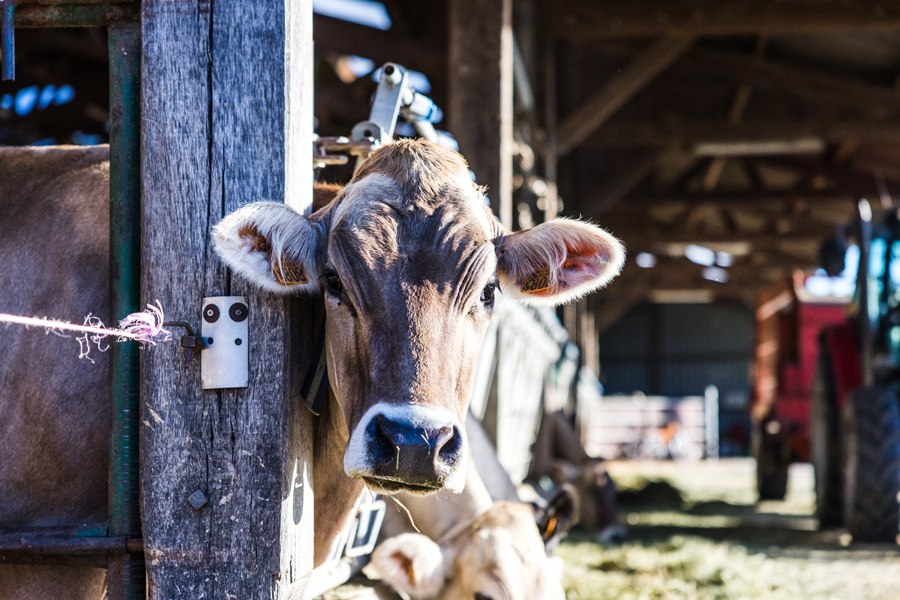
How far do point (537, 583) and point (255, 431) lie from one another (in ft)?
4.02

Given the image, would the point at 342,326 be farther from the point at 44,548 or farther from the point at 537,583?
the point at 537,583

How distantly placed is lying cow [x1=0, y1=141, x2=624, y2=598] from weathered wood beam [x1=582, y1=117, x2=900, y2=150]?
24.0ft

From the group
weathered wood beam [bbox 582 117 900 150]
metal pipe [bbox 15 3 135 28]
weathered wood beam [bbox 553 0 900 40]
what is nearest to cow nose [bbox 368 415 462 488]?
metal pipe [bbox 15 3 135 28]

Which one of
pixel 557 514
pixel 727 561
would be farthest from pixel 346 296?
pixel 727 561

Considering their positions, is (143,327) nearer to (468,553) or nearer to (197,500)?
(197,500)

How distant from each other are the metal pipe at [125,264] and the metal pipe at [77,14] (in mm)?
20

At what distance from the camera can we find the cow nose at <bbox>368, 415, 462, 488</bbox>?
1.64 metres

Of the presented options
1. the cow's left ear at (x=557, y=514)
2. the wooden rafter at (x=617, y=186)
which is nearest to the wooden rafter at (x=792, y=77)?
the wooden rafter at (x=617, y=186)

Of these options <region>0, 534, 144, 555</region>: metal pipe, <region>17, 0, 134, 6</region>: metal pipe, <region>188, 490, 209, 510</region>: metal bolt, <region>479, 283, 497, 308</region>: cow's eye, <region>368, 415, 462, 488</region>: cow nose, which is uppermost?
<region>17, 0, 134, 6</region>: metal pipe

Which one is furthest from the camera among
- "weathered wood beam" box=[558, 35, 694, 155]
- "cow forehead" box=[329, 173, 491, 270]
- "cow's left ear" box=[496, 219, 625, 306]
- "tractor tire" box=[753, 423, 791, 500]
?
"tractor tire" box=[753, 423, 791, 500]

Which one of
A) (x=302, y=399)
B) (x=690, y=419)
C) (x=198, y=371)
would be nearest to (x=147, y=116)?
(x=198, y=371)

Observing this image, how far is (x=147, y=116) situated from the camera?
5.77 feet

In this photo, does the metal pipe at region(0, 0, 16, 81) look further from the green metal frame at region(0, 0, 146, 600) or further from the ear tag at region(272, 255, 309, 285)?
the ear tag at region(272, 255, 309, 285)

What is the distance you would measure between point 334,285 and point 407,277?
188 mm
